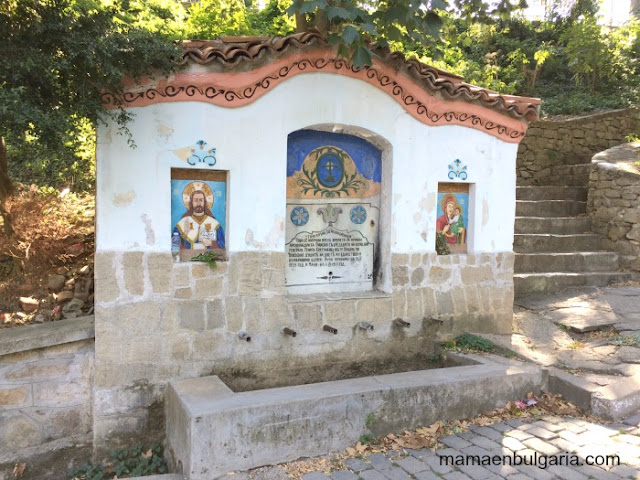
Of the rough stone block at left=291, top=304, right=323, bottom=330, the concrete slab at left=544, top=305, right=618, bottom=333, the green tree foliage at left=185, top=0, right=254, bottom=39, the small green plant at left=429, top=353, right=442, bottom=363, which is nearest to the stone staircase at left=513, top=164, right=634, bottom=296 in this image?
the concrete slab at left=544, top=305, right=618, bottom=333

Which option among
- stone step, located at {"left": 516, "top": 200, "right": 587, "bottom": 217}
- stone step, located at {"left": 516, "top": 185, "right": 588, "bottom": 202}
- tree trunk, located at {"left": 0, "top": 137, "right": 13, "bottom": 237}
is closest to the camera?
tree trunk, located at {"left": 0, "top": 137, "right": 13, "bottom": 237}

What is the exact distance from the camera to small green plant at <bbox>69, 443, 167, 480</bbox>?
12.8ft

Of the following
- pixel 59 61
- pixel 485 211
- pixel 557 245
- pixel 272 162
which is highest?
pixel 59 61

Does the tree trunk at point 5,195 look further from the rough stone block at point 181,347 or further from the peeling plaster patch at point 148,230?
the rough stone block at point 181,347

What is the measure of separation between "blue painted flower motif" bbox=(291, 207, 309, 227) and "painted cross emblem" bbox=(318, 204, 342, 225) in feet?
0.52

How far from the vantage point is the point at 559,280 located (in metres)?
7.24

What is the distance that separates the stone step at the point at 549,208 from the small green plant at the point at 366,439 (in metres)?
6.07

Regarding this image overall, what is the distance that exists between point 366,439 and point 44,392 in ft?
8.28

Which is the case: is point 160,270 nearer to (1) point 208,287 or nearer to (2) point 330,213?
(1) point 208,287

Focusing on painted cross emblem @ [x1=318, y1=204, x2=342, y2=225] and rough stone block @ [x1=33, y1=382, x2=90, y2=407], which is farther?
painted cross emblem @ [x1=318, y1=204, x2=342, y2=225]

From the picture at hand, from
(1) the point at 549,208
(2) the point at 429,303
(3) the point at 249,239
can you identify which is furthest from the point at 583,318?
(3) the point at 249,239

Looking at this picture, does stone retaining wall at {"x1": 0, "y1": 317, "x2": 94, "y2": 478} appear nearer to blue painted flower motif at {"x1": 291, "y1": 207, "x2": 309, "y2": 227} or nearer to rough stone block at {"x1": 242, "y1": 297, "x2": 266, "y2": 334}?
rough stone block at {"x1": 242, "y1": 297, "x2": 266, "y2": 334}

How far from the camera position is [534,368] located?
4535 millimetres

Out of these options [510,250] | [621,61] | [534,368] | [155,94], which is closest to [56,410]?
[155,94]
